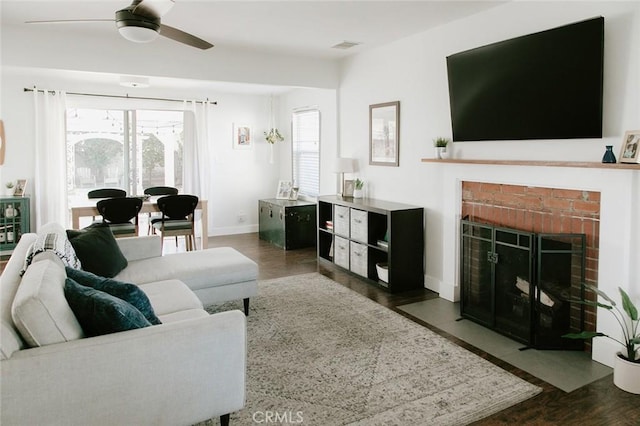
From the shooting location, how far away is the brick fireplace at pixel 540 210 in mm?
3182

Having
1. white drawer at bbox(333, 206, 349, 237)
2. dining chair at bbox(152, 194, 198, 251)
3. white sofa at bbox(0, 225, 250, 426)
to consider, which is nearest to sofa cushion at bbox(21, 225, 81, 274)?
white sofa at bbox(0, 225, 250, 426)

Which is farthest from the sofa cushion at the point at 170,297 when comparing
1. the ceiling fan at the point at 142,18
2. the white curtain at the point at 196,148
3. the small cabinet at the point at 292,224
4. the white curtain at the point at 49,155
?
the white curtain at the point at 196,148

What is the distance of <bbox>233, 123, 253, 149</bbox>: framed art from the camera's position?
7836mm

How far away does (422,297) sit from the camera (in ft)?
14.9

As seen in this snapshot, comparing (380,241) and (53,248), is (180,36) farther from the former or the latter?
(380,241)

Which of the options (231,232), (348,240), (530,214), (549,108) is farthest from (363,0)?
(231,232)

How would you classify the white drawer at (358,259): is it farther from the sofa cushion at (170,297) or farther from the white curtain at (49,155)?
the white curtain at (49,155)

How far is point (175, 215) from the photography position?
5.87 metres

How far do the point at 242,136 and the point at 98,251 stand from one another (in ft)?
15.7

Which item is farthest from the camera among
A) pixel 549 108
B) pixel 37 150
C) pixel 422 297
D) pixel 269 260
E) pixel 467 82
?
pixel 37 150

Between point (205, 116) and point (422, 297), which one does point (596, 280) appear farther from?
point (205, 116)

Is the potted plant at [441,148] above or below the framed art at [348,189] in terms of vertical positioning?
above

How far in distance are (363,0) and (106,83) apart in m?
4.51

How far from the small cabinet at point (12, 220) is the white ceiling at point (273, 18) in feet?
8.16
